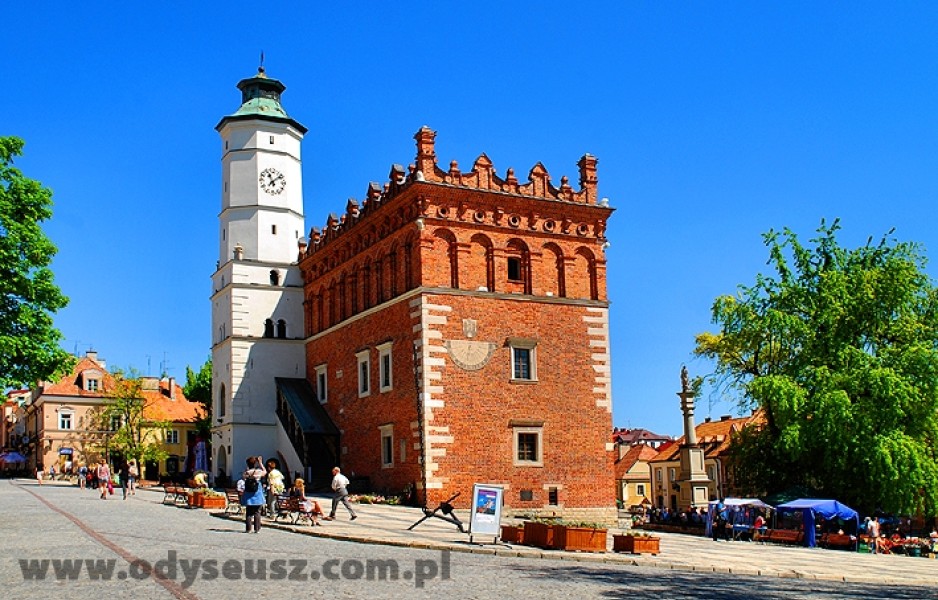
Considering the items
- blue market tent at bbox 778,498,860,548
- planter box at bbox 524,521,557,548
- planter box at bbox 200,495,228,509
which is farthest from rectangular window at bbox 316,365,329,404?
planter box at bbox 524,521,557,548

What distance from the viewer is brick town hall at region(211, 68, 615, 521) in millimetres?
35812

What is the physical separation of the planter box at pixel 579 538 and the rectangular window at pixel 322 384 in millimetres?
23308

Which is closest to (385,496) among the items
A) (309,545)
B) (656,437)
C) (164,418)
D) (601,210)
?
(601,210)

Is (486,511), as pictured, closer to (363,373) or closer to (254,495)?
(254,495)

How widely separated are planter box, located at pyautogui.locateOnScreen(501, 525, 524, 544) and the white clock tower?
24.2 meters

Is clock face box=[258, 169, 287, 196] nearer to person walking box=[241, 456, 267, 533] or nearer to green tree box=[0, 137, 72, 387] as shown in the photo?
green tree box=[0, 137, 72, 387]

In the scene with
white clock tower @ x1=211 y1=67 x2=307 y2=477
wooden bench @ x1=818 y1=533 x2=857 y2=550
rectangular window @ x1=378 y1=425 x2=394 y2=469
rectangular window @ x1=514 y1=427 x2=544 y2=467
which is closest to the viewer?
wooden bench @ x1=818 y1=533 x2=857 y2=550

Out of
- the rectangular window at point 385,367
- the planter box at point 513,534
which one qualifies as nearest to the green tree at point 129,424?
the rectangular window at point 385,367

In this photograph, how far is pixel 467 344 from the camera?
119 ft

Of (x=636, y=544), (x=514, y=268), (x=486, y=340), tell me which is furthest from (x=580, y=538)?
(x=514, y=268)

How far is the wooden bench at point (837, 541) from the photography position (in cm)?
3350

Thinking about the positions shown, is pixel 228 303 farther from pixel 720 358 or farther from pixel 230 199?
pixel 720 358

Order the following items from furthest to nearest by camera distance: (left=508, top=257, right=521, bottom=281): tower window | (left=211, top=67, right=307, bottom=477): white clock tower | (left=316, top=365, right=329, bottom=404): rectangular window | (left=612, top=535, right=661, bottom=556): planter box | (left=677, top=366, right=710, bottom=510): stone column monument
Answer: (left=211, top=67, right=307, bottom=477): white clock tower, (left=316, top=365, right=329, bottom=404): rectangular window, (left=677, top=366, right=710, bottom=510): stone column monument, (left=508, top=257, right=521, bottom=281): tower window, (left=612, top=535, right=661, bottom=556): planter box

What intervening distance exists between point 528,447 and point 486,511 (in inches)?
557
